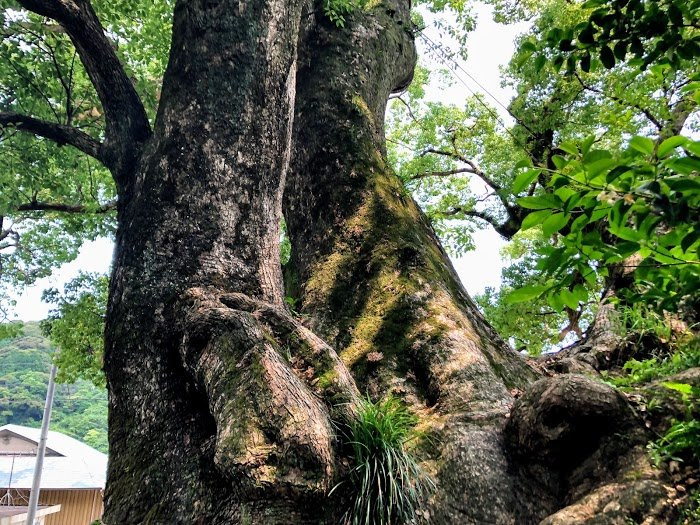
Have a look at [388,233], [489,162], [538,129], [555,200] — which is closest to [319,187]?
[388,233]

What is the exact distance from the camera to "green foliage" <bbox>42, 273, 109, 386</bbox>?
28.6ft

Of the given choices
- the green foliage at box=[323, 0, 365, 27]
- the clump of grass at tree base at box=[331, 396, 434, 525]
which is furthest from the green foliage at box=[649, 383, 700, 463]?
the green foliage at box=[323, 0, 365, 27]

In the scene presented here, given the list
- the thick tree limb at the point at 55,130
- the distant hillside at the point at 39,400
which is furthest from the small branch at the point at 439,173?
the distant hillside at the point at 39,400

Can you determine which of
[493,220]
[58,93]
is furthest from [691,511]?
[493,220]

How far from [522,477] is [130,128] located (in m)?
3.23

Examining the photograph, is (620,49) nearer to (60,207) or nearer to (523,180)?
(523,180)

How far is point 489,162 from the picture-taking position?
11.5 meters

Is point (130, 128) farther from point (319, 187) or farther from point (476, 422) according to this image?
point (476, 422)

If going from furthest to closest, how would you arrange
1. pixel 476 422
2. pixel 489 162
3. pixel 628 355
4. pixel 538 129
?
pixel 489 162
pixel 538 129
pixel 628 355
pixel 476 422

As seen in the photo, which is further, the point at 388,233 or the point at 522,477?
the point at 388,233

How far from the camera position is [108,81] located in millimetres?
3492

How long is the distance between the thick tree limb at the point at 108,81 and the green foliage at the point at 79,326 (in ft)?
20.1

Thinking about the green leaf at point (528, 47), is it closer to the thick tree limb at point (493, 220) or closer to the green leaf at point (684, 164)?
Result: the green leaf at point (684, 164)

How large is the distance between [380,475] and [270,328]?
0.92 m
